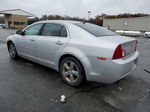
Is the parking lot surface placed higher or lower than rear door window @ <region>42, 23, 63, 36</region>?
lower

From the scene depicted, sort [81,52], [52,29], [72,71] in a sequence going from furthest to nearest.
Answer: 1. [52,29]
2. [72,71]
3. [81,52]

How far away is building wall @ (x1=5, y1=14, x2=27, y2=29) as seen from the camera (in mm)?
36844

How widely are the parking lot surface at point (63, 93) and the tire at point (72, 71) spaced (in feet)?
0.50

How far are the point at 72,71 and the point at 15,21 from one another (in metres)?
41.4

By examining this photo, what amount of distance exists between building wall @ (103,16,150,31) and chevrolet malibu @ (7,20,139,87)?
1171 inches

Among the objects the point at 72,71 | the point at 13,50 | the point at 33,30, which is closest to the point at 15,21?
the point at 13,50

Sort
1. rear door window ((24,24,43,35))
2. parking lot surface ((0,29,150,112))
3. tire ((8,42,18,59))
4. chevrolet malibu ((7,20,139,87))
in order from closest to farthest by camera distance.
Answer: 1. parking lot surface ((0,29,150,112))
2. chevrolet malibu ((7,20,139,87))
3. rear door window ((24,24,43,35))
4. tire ((8,42,18,59))

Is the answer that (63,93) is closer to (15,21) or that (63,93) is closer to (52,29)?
(52,29)

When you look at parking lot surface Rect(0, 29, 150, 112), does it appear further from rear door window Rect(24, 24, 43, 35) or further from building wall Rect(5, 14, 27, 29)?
building wall Rect(5, 14, 27, 29)

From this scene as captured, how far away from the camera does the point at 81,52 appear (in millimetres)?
2543

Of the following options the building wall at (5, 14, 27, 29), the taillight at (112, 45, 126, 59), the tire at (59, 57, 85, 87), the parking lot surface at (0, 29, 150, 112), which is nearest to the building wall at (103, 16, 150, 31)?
the building wall at (5, 14, 27, 29)

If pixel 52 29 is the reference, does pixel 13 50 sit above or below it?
below

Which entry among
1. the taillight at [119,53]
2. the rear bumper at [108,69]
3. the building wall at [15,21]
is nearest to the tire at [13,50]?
the rear bumper at [108,69]

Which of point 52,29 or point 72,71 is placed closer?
point 72,71
